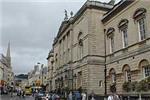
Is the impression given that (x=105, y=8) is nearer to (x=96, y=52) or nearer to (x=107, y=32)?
(x=107, y=32)

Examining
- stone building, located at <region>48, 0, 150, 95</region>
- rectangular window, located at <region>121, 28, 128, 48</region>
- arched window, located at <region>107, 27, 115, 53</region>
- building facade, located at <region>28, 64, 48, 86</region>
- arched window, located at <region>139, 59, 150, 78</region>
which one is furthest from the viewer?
building facade, located at <region>28, 64, 48, 86</region>

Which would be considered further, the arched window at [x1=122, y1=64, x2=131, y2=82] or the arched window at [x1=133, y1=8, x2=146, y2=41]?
the arched window at [x1=122, y1=64, x2=131, y2=82]

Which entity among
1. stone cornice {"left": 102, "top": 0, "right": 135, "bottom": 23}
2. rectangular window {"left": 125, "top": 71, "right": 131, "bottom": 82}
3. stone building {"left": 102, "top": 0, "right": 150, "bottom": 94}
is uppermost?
stone cornice {"left": 102, "top": 0, "right": 135, "bottom": 23}

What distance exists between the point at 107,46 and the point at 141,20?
9.55m

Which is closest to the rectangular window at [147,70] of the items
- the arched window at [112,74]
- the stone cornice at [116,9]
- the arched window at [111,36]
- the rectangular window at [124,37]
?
the rectangular window at [124,37]

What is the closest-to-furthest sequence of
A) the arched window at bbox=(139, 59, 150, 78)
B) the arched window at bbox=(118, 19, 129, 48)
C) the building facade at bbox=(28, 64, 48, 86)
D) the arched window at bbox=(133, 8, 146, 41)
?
the arched window at bbox=(139, 59, 150, 78)
the arched window at bbox=(133, 8, 146, 41)
the arched window at bbox=(118, 19, 129, 48)
the building facade at bbox=(28, 64, 48, 86)

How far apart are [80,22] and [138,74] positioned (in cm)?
1714

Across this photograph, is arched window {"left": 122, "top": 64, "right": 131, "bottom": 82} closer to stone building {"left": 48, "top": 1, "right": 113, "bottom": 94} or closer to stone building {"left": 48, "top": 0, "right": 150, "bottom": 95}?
stone building {"left": 48, "top": 0, "right": 150, "bottom": 95}

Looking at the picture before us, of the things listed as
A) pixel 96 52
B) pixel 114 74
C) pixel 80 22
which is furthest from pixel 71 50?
pixel 114 74

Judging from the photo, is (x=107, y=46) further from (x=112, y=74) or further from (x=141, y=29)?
(x=141, y=29)

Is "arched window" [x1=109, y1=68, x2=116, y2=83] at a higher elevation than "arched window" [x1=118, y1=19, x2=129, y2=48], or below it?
below

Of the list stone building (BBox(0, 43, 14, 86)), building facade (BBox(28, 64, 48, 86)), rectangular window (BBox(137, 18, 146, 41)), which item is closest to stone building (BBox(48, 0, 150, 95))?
rectangular window (BBox(137, 18, 146, 41))

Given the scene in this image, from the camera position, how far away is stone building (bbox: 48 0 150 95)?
31.3 metres

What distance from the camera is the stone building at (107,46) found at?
3127 cm
